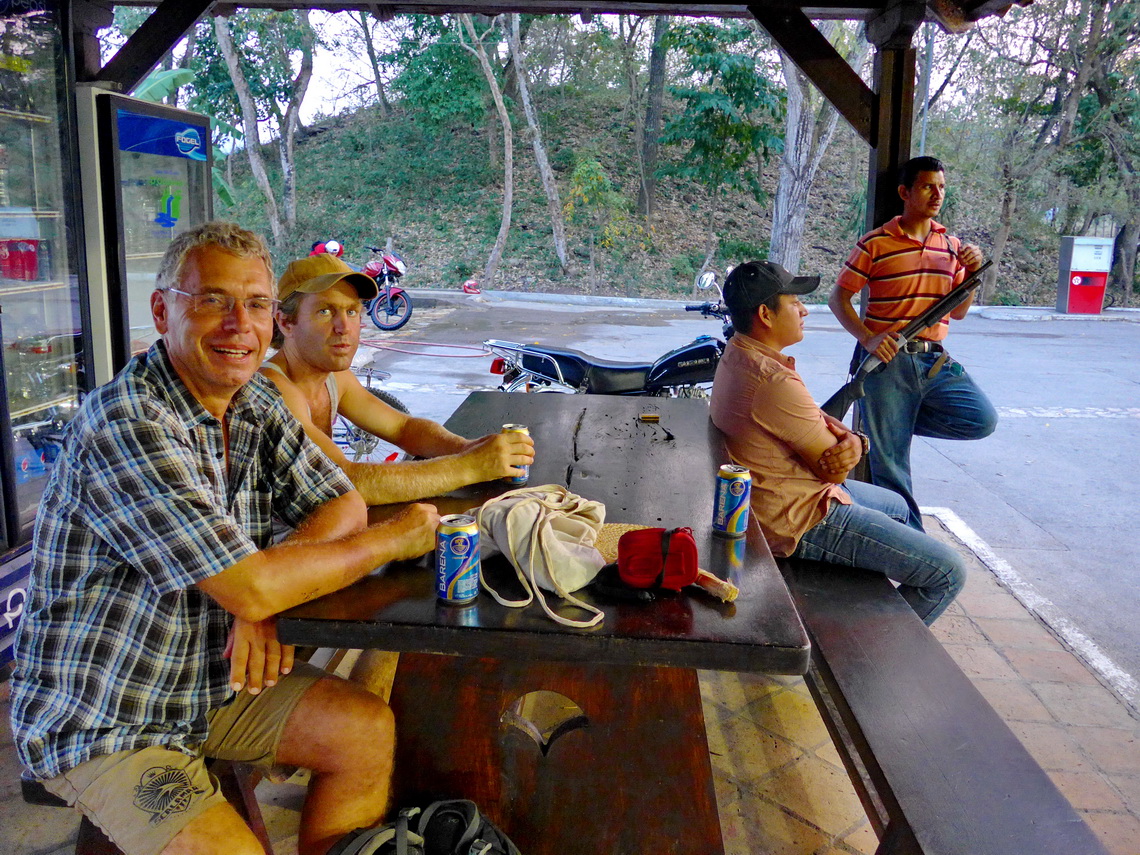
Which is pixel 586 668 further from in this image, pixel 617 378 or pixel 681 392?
pixel 681 392

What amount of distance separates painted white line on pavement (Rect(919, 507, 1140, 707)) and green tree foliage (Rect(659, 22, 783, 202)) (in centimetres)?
1468

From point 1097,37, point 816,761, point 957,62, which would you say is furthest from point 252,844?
point 957,62

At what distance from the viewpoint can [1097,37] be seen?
19.1 meters

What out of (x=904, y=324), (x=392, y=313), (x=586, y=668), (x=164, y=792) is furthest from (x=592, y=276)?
(x=164, y=792)

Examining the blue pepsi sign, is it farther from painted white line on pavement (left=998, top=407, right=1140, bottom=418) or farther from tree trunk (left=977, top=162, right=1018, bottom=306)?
tree trunk (left=977, top=162, right=1018, bottom=306)

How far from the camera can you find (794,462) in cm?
304

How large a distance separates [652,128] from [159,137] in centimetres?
2026

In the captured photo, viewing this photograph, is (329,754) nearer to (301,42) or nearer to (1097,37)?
(1097,37)

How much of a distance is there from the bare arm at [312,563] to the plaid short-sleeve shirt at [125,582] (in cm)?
Result: 5

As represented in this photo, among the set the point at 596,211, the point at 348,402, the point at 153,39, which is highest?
the point at 596,211

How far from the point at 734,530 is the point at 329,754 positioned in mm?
1115

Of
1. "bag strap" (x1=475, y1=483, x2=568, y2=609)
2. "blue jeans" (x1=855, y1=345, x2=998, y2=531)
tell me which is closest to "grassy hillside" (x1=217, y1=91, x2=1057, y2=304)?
"blue jeans" (x1=855, y1=345, x2=998, y2=531)

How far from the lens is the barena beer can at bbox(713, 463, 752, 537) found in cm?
224

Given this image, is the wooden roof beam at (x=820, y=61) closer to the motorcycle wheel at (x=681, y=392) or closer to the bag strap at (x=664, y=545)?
the motorcycle wheel at (x=681, y=392)
